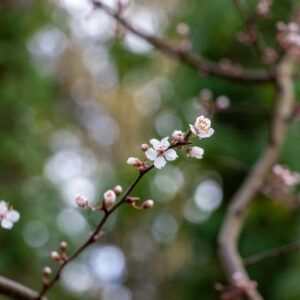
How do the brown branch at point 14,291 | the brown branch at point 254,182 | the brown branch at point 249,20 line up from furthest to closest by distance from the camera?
the brown branch at point 249,20
the brown branch at point 254,182
the brown branch at point 14,291

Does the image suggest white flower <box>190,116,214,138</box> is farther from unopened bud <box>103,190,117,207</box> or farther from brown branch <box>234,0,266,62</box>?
brown branch <box>234,0,266,62</box>

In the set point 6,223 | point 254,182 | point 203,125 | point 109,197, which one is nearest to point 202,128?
point 203,125

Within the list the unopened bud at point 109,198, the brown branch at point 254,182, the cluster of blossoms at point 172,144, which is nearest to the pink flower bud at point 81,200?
the unopened bud at point 109,198

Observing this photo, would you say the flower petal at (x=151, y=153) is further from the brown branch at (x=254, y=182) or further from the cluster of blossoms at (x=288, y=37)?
the cluster of blossoms at (x=288, y=37)

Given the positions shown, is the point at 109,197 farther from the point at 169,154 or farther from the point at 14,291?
the point at 14,291

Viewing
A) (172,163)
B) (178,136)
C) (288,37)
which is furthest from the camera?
(172,163)

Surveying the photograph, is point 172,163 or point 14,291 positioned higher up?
point 172,163

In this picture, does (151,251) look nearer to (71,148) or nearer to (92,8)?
(71,148)

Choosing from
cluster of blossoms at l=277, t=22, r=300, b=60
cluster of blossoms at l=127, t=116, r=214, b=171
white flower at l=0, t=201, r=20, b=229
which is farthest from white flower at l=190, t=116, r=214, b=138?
cluster of blossoms at l=277, t=22, r=300, b=60
